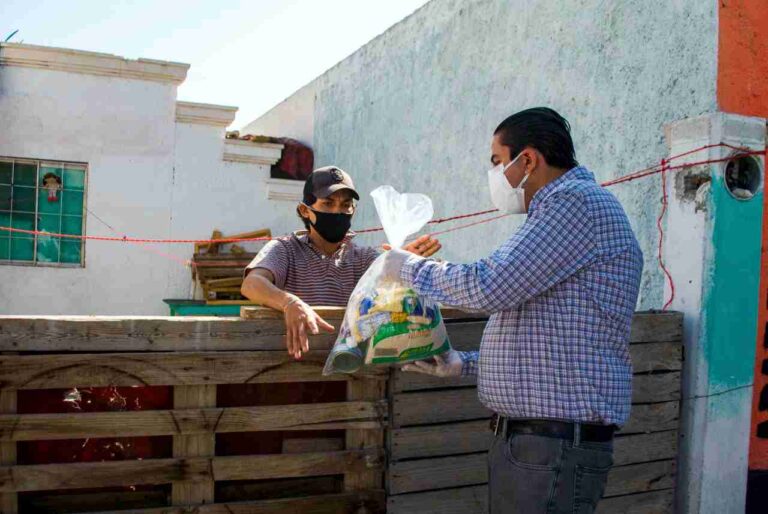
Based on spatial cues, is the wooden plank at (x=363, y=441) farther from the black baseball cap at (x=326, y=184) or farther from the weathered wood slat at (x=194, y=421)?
the black baseball cap at (x=326, y=184)

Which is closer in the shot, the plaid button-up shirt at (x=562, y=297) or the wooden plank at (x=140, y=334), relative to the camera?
the plaid button-up shirt at (x=562, y=297)

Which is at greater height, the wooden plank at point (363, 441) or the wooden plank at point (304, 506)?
the wooden plank at point (363, 441)

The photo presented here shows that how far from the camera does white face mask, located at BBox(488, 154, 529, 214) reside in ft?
7.75

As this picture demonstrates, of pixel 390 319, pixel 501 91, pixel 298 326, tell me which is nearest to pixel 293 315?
pixel 298 326

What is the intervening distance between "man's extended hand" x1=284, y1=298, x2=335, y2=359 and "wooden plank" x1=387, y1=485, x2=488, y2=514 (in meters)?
0.77

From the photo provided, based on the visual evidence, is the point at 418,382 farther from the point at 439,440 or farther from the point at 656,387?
the point at 656,387

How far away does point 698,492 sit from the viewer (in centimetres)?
361

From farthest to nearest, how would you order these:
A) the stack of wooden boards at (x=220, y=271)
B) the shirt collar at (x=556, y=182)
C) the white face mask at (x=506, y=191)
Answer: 1. the stack of wooden boards at (x=220, y=271)
2. the white face mask at (x=506, y=191)
3. the shirt collar at (x=556, y=182)

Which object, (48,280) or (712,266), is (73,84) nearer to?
(48,280)

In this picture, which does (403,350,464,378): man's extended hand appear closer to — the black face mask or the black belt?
the black belt

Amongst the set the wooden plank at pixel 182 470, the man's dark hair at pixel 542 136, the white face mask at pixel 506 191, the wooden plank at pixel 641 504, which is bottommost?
the wooden plank at pixel 641 504

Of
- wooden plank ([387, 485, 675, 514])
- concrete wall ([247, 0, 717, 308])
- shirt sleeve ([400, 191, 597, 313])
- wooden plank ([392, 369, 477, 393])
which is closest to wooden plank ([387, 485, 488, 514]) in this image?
wooden plank ([387, 485, 675, 514])

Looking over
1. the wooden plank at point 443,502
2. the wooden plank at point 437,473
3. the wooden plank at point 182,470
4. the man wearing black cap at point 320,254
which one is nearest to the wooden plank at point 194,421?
the wooden plank at point 182,470

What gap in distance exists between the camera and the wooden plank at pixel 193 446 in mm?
2689
